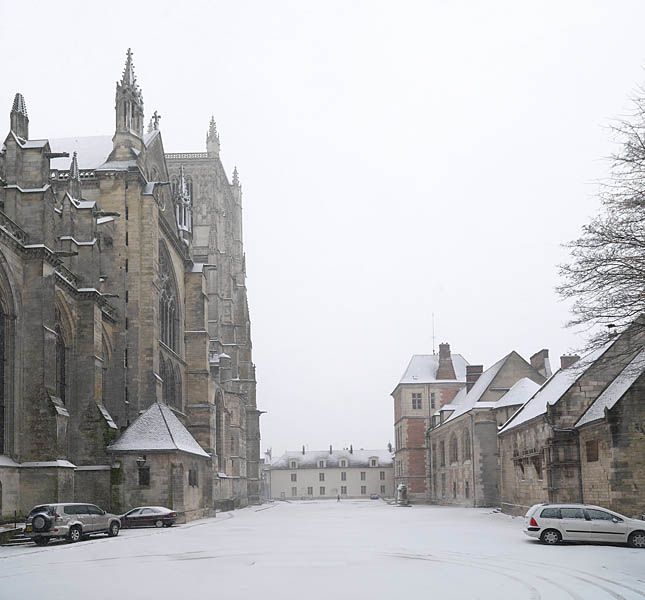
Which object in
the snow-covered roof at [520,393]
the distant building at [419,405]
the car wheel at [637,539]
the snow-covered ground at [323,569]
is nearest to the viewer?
the snow-covered ground at [323,569]

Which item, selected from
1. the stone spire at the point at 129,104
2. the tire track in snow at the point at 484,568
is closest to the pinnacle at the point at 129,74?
A: the stone spire at the point at 129,104

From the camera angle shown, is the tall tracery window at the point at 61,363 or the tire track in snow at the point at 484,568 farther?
the tall tracery window at the point at 61,363

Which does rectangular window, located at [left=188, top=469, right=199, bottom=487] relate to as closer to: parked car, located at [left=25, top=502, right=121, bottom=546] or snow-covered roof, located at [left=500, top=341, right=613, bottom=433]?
parked car, located at [left=25, top=502, right=121, bottom=546]

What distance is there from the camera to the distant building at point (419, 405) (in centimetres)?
9169

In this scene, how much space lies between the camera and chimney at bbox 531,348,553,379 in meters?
67.1

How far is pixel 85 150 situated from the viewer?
52.1m

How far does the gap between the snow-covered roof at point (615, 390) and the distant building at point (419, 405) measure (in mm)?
56795

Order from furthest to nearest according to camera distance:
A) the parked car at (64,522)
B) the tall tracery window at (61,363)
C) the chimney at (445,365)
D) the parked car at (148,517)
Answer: the chimney at (445,365) → the tall tracery window at (61,363) → the parked car at (148,517) → the parked car at (64,522)

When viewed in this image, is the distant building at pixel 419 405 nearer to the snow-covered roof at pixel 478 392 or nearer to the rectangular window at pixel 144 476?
the snow-covered roof at pixel 478 392

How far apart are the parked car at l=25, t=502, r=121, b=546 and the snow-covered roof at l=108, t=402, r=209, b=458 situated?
397 inches

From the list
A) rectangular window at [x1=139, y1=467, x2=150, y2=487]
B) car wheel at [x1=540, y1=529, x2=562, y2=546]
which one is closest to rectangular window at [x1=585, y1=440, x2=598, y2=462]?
car wheel at [x1=540, y1=529, x2=562, y2=546]

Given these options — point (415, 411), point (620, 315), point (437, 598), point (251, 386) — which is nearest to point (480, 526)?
point (620, 315)

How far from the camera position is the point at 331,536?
31.0m

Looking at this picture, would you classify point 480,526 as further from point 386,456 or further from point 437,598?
point 386,456
